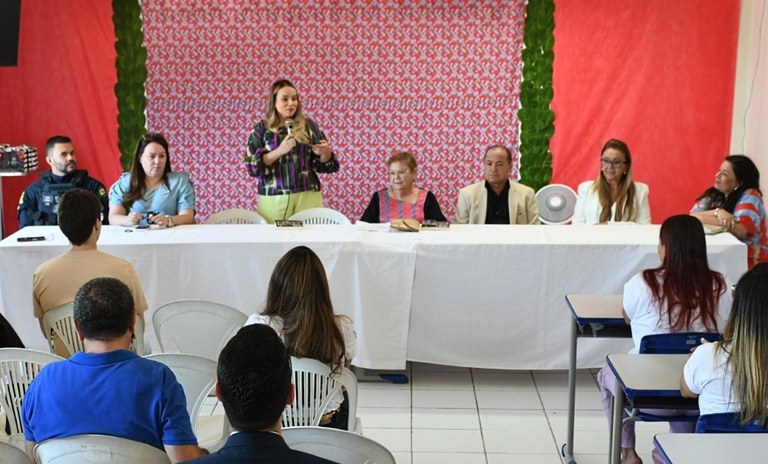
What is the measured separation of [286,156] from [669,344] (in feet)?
10.0

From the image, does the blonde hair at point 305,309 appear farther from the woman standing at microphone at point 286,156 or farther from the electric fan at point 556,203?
the electric fan at point 556,203

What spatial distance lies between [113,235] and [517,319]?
226 centimetres

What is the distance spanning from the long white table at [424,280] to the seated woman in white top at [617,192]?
0.73 meters

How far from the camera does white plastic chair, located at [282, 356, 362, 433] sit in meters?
2.83

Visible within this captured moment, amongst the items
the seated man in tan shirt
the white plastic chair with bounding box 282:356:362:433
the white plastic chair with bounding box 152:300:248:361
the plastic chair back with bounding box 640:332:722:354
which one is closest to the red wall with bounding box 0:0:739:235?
the seated man in tan shirt

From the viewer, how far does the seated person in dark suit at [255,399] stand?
169cm

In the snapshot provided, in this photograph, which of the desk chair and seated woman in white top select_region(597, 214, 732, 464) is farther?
seated woman in white top select_region(597, 214, 732, 464)

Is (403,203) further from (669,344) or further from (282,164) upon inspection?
(669,344)

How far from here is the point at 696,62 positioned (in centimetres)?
681

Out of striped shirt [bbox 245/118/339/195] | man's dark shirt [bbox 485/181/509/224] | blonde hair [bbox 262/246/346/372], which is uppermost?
striped shirt [bbox 245/118/339/195]

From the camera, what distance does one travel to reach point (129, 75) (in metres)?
7.02

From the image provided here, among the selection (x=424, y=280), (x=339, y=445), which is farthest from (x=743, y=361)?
(x=424, y=280)

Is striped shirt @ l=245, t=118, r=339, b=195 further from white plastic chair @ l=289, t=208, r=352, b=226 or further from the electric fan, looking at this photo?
→ the electric fan

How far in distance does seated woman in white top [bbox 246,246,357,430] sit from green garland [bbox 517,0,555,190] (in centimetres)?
430
